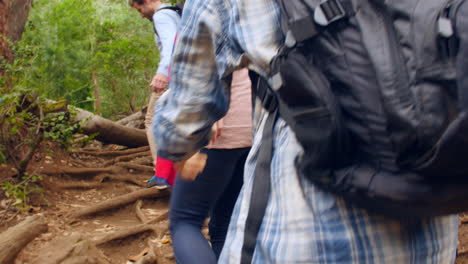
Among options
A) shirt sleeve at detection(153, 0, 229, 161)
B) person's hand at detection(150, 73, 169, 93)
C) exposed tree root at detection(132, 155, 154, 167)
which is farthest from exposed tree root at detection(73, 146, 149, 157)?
shirt sleeve at detection(153, 0, 229, 161)

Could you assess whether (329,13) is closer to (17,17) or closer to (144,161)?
(17,17)

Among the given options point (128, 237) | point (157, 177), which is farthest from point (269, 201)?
point (128, 237)

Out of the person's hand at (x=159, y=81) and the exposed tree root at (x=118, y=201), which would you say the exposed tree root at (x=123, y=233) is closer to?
the exposed tree root at (x=118, y=201)

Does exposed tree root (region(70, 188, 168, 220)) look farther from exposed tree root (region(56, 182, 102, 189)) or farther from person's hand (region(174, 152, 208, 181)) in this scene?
person's hand (region(174, 152, 208, 181))

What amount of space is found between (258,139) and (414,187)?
42 cm

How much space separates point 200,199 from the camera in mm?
2285

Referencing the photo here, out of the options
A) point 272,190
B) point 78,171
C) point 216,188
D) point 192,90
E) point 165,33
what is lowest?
point 78,171

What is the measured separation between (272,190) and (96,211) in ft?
14.6

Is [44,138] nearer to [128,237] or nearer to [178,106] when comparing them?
[128,237]

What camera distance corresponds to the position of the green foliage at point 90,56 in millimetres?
10586

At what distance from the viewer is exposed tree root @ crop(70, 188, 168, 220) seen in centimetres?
529

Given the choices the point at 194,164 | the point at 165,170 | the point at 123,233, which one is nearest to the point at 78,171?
the point at 123,233

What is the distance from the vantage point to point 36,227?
144 inches

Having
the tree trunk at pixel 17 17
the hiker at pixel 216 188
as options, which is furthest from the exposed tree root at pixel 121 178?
the hiker at pixel 216 188
